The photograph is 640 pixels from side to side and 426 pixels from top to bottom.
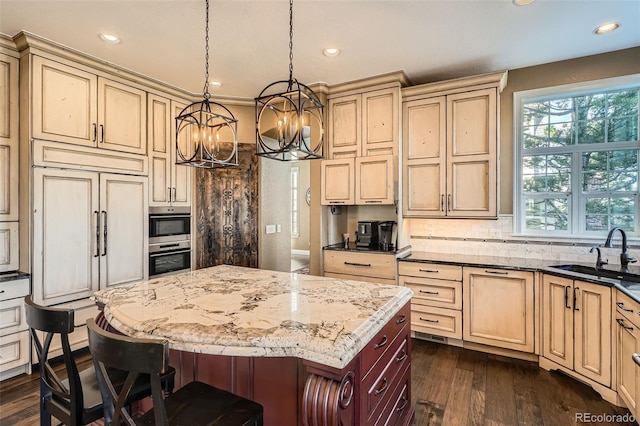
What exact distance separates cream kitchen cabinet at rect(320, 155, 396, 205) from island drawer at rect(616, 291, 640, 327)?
190 centimetres

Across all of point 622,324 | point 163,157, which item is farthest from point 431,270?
point 163,157

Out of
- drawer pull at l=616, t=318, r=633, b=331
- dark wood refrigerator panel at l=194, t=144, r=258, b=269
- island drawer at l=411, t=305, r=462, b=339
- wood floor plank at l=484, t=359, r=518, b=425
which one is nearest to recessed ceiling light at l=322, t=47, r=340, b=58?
dark wood refrigerator panel at l=194, t=144, r=258, b=269

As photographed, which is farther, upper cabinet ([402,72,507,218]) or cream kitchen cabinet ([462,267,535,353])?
upper cabinet ([402,72,507,218])

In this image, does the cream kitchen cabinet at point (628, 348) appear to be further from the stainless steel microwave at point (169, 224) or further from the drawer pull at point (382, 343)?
the stainless steel microwave at point (169, 224)

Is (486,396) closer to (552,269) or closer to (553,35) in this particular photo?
(552,269)

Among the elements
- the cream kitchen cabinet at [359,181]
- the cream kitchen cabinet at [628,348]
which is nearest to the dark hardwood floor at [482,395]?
the cream kitchen cabinet at [628,348]

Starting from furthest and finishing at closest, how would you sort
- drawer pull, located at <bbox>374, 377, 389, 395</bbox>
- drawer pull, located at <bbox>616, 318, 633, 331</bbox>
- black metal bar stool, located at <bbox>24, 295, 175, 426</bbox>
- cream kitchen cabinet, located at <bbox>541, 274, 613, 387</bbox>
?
1. cream kitchen cabinet, located at <bbox>541, 274, 613, 387</bbox>
2. drawer pull, located at <bbox>616, 318, 633, 331</bbox>
3. drawer pull, located at <bbox>374, 377, 389, 395</bbox>
4. black metal bar stool, located at <bbox>24, 295, 175, 426</bbox>

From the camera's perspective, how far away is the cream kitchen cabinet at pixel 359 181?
11.4ft

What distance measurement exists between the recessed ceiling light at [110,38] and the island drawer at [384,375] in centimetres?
317

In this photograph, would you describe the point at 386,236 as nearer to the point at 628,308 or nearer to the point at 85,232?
the point at 628,308

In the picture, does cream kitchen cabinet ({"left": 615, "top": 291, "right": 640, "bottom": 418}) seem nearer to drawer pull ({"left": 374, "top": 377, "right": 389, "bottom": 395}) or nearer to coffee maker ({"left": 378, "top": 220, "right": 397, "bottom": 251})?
drawer pull ({"left": 374, "top": 377, "right": 389, "bottom": 395})

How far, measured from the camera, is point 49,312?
1264 mm

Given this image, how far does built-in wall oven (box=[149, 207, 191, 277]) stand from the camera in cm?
361

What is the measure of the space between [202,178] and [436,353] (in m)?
3.29
